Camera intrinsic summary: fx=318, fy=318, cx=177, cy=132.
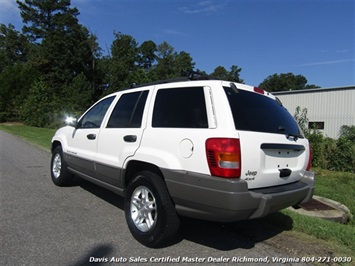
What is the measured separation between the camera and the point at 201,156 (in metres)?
3.31

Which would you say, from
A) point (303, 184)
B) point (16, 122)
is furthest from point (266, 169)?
point (16, 122)

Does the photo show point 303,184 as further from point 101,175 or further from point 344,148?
point 344,148

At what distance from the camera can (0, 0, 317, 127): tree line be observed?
34.4m

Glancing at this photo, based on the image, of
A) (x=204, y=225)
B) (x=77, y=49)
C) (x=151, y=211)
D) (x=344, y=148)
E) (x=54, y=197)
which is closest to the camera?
(x=151, y=211)

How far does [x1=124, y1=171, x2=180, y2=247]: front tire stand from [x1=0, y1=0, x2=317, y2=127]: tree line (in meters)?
27.6

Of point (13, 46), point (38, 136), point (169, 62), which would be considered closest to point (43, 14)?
point (13, 46)

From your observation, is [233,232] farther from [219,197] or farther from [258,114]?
[258,114]

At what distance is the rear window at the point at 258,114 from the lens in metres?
3.49

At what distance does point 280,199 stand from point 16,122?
119 feet

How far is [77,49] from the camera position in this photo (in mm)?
52719

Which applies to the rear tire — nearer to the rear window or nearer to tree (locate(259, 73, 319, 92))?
→ the rear window

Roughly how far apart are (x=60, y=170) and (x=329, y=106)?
2298 centimetres

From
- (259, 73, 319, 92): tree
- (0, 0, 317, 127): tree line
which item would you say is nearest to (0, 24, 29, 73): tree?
(0, 0, 317, 127): tree line

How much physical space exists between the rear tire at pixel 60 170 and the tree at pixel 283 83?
8651cm
